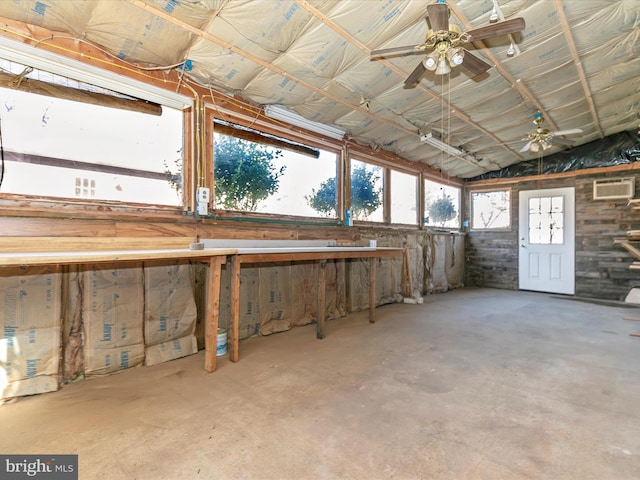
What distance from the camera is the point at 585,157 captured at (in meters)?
6.40

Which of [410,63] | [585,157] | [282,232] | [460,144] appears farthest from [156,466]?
[585,157]

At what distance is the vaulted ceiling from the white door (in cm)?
204

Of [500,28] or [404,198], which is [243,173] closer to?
[500,28]

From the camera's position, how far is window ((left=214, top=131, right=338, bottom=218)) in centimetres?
352

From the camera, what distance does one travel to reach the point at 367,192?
549 centimetres

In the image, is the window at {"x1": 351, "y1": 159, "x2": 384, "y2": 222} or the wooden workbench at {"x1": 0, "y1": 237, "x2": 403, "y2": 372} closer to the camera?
the wooden workbench at {"x1": 0, "y1": 237, "x2": 403, "y2": 372}

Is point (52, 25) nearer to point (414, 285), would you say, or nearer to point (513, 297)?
point (414, 285)

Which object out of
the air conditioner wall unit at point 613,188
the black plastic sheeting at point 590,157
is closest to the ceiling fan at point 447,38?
the black plastic sheeting at point 590,157

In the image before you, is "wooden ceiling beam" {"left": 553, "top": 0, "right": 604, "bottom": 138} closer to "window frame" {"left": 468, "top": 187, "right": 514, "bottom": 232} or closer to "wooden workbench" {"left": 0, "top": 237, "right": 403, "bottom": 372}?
"window frame" {"left": 468, "top": 187, "right": 514, "bottom": 232}

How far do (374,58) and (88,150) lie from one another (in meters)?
2.75

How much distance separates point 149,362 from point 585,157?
817cm

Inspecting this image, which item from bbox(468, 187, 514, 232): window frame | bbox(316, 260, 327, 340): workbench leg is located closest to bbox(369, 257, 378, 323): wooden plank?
bbox(316, 260, 327, 340): workbench leg

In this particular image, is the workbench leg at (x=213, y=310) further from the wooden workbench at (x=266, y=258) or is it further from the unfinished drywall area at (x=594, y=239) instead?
the unfinished drywall area at (x=594, y=239)

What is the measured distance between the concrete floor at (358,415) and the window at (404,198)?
3.26 m
